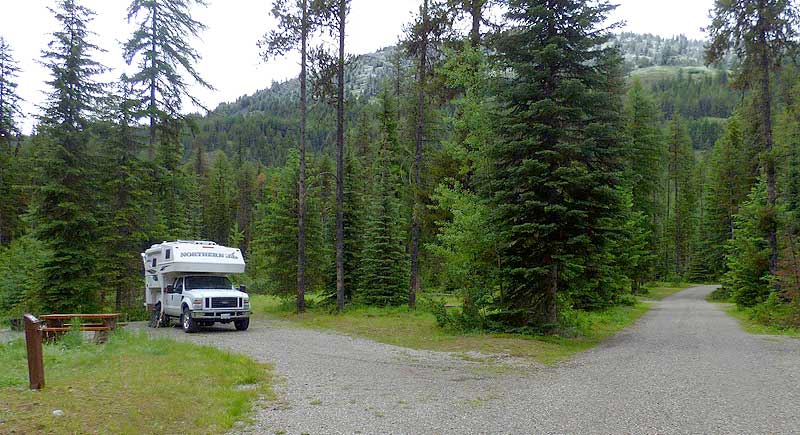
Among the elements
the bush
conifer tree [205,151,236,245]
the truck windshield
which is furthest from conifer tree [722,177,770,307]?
conifer tree [205,151,236,245]

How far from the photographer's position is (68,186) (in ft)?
65.4

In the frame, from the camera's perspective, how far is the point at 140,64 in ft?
75.1

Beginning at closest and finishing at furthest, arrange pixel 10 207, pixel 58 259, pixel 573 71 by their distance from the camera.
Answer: pixel 573 71, pixel 58 259, pixel 10 207

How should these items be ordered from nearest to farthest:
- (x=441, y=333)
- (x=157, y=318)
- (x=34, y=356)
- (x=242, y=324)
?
(x=34, y=356), (x=441, y=333), (x=242, y=324), (x=157, y=318)

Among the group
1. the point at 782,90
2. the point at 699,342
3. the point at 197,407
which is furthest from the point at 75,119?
the point at 782,90

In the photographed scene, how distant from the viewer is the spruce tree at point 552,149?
14312 mm

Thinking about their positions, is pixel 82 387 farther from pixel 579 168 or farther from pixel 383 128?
pixel 383 128

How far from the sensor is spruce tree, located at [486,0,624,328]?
1431cm

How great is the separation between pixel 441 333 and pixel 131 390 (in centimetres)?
952

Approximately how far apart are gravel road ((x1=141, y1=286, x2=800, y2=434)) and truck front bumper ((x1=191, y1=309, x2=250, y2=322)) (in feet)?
9.43

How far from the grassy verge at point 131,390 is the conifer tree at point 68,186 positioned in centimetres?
831

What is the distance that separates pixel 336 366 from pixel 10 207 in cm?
3428

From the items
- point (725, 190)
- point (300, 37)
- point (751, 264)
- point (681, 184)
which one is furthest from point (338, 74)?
point (681, 184)

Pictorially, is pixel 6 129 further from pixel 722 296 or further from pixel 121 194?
pixel 722 296
